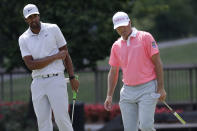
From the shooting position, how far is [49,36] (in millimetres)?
7453

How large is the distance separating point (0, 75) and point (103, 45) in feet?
11.9

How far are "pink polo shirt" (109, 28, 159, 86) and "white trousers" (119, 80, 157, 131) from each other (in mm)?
88

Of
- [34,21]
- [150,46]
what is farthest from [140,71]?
[34,21]

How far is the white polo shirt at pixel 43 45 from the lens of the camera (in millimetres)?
7406

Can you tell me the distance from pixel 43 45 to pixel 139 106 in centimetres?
140

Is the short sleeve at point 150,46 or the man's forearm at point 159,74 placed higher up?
the short sleeve at point 150,46

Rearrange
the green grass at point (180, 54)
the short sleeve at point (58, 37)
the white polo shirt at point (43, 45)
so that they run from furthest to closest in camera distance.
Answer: the green grass at point (180, 54) < the short sleeve at point (58, 37) < the white polo shirt at point (43, 45)

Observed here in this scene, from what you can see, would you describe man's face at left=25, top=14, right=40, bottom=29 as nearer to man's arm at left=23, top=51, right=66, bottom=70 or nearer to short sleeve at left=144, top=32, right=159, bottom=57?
man's arm at left=23, top=51, right=66, bottom=70

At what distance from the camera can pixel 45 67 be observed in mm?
7367

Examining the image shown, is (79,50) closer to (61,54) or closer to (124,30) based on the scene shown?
(61,54)

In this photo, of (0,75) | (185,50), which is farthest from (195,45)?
(0,75)

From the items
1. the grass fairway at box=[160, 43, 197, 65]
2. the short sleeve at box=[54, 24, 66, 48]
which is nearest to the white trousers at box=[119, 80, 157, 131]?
the short sleeve at box=[54, 24, 66, 48]

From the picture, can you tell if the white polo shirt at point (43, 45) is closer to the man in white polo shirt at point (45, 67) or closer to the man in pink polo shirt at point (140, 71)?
the man in white polo shirt at point (45, 67)

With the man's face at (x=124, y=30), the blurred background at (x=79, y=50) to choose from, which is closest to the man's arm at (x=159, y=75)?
Answer: the man's face at (x=124, y=30)
